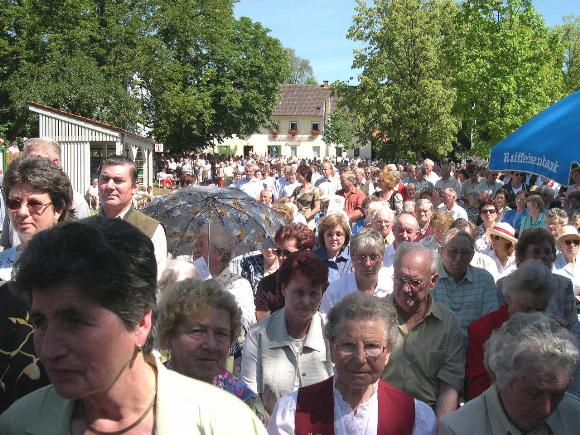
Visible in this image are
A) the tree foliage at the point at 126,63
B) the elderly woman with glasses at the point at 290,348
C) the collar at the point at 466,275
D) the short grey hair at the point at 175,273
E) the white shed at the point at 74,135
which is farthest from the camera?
the tree foliage at the point at 126,63

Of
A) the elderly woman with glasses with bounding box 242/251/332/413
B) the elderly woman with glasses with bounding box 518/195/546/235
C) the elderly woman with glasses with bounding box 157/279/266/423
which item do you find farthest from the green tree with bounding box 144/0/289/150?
the elderly woman with glasses with bounding box 157/279/266/423

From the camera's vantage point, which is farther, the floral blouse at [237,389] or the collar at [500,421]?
the floral blouse at [237,389]

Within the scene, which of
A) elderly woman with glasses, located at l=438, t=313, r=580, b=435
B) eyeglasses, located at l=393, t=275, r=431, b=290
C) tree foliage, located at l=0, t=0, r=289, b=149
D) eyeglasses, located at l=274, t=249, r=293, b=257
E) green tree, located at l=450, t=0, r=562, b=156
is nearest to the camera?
elderly woman with glasses, located at l=438, t=313, r=580, b=435

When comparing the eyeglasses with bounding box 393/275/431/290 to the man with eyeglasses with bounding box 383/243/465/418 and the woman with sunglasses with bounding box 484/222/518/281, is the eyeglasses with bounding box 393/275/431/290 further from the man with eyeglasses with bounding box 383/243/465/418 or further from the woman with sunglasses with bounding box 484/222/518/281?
the woman with sunglasses with bounding box 484/222/518/281

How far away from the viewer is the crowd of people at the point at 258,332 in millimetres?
1749

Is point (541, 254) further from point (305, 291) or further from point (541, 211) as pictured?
point (541, 211)

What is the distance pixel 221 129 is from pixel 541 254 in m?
48.9

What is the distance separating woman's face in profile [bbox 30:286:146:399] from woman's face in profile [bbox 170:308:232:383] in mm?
1353

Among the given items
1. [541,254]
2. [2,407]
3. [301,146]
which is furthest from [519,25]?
[301,146]

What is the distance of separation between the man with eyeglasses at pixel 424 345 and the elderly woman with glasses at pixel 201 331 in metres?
1.14

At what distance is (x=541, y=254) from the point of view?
568cm

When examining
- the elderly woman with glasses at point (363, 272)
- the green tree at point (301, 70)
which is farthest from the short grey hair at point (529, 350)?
the green tree at point (301, 70)

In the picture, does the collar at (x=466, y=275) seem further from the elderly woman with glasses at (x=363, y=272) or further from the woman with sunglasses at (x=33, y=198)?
the woman with sunglasses at (x=33, y=198)

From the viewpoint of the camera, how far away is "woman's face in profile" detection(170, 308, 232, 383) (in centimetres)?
311
